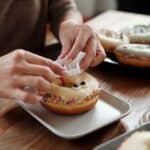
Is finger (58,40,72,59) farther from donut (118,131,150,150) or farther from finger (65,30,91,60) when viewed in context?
donut (118,131,150,150)

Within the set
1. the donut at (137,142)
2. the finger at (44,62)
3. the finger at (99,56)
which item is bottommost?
the finger at (99,56)

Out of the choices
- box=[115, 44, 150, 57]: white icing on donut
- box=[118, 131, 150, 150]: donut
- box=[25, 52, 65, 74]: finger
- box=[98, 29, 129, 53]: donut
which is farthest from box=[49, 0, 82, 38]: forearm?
box=[118, 131, 150, 150]: donut

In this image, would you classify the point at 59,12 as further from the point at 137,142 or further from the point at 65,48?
the point at 137,142

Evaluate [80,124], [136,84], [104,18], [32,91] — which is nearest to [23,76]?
[32,91]

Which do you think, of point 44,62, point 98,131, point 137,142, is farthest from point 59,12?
point 137,142

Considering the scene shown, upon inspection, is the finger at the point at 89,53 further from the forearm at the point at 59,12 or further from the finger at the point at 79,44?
the forearm at the point at 59,12

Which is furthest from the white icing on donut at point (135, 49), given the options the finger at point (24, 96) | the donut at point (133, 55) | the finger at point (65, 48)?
the finger at point (24, 96)
